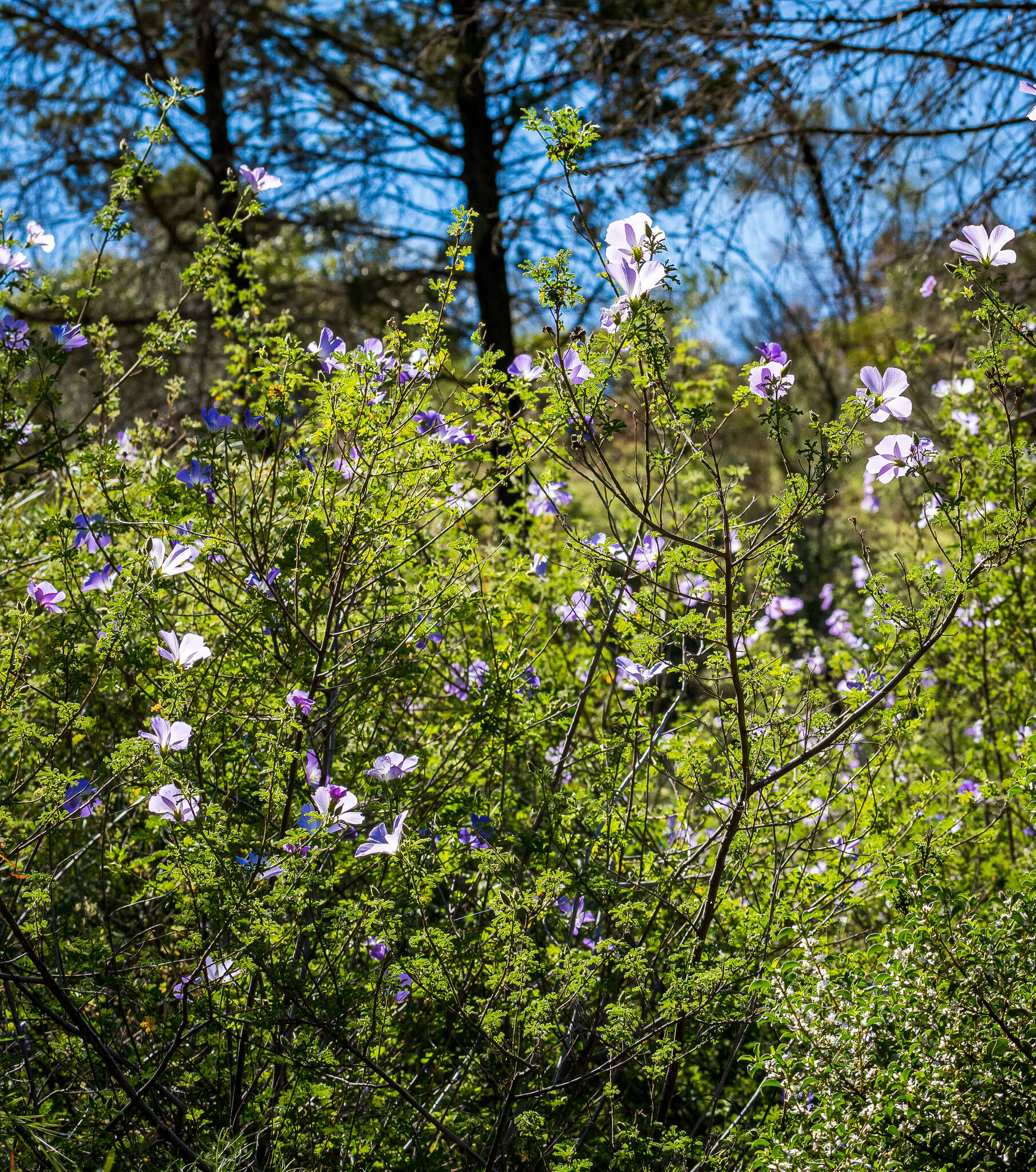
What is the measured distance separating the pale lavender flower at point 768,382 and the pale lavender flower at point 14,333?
1.46 m

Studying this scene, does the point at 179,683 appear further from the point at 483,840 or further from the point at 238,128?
the point at 238,128

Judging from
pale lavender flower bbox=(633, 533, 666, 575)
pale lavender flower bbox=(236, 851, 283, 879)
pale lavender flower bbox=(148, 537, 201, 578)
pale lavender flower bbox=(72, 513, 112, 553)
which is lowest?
pale lavender flower bbox=(236, 851, 283, 879)

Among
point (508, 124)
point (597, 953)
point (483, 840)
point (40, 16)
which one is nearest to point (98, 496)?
point (483, 840)

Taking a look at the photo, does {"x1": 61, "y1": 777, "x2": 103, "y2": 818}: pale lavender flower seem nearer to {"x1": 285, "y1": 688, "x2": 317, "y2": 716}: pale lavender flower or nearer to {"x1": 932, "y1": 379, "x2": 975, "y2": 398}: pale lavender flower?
{"x1": 285, "y1": 688, "x2": 317, "y2": 716}: pale lavender flower

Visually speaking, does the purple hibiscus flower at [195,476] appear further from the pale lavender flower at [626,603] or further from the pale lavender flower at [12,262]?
the pale lavender flower at [626,603]

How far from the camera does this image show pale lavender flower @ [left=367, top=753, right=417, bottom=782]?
65.3 inches

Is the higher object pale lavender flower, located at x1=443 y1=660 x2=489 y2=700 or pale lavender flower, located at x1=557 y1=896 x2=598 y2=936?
pale lavender flower, located at x1=443 y1=660 x2=489 y2=700

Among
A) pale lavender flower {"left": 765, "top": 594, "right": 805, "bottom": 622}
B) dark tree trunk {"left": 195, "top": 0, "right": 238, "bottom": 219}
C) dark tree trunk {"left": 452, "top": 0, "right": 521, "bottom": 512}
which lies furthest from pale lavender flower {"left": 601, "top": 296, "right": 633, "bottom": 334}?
dark tree trunk {"left": 195, "top": 0, "right": 238, "bottom": 219}

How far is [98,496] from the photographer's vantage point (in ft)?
8.29

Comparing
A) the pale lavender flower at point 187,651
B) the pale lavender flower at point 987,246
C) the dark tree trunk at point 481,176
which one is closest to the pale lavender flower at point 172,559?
the pale lavender flower at point 187,651

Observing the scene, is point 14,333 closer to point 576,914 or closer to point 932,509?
point 576,914

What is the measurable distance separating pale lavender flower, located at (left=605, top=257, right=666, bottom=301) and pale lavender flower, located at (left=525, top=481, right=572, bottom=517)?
103 centimetres

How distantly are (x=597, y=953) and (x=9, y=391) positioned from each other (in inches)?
64.8

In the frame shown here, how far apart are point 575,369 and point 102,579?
1.07 m
